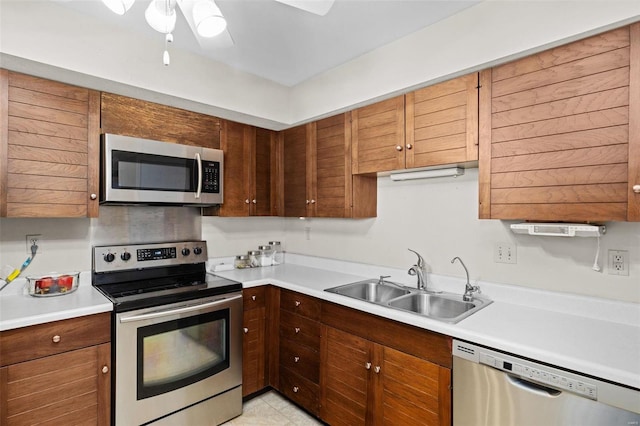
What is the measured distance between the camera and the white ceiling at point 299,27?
1.83 m

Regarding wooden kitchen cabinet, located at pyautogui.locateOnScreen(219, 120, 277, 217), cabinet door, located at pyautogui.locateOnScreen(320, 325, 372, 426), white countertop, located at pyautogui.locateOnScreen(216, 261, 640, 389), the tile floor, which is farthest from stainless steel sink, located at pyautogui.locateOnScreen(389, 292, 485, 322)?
wooden kitchen cabinet, located at pyautogui.locateOnScreen(219, 120, 277, 217)

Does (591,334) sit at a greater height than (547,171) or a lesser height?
lesser

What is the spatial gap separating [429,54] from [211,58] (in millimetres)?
1559

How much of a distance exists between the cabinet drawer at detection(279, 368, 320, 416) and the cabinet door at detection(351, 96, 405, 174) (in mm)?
1549

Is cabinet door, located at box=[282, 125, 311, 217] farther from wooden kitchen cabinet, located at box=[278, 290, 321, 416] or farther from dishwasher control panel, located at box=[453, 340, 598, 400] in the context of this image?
dishwasher control panel, located at box=[453, 340, 598, 400]

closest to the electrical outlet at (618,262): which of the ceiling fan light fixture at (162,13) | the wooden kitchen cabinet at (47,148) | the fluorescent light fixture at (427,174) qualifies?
the fluorescent light fixture at (427,174)

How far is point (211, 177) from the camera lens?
8.44ft

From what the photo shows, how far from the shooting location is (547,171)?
158cm

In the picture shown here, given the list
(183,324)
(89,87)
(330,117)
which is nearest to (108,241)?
(183,324)

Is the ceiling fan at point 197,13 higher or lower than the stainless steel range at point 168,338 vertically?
higher

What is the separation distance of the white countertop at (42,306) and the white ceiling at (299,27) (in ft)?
4.89

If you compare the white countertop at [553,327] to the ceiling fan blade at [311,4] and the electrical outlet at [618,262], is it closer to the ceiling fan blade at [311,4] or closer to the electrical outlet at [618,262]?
the electrical outlet at [618,262]

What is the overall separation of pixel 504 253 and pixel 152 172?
91.1 inches

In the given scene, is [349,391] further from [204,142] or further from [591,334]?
[204,142]
